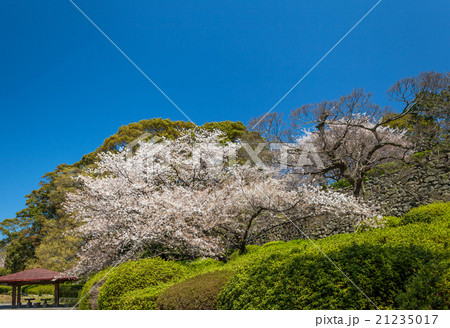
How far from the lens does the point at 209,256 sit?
422 inches

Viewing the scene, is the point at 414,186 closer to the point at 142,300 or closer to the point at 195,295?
the point at 195,295

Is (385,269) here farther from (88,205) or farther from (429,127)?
(88,205)

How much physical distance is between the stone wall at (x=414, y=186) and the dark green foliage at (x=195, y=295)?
7.66m

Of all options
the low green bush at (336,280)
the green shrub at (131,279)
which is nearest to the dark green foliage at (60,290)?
the green shrub at (131,279)

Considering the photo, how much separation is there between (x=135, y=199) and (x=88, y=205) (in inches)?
98.9

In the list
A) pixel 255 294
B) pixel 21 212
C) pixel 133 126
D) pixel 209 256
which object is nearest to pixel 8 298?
pixel 21 212

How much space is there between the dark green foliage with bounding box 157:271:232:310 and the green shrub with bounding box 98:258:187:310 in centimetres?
187

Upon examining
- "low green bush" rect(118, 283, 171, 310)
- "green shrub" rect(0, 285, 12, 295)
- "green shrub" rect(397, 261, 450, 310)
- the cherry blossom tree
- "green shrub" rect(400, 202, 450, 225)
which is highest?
the cherry blossom tree

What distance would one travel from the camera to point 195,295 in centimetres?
518

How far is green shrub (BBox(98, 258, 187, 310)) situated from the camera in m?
7.45

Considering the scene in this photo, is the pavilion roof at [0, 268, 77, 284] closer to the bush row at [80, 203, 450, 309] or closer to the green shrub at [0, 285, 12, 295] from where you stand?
the bush row at [80, 203, 450, 309]

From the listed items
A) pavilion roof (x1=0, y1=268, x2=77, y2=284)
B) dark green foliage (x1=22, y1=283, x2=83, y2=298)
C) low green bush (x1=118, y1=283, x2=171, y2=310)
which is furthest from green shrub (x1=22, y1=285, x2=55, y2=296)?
low green bush (x1=118, y1=283, x2=171, y2=310)

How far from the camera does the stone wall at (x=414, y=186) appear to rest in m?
10.5
